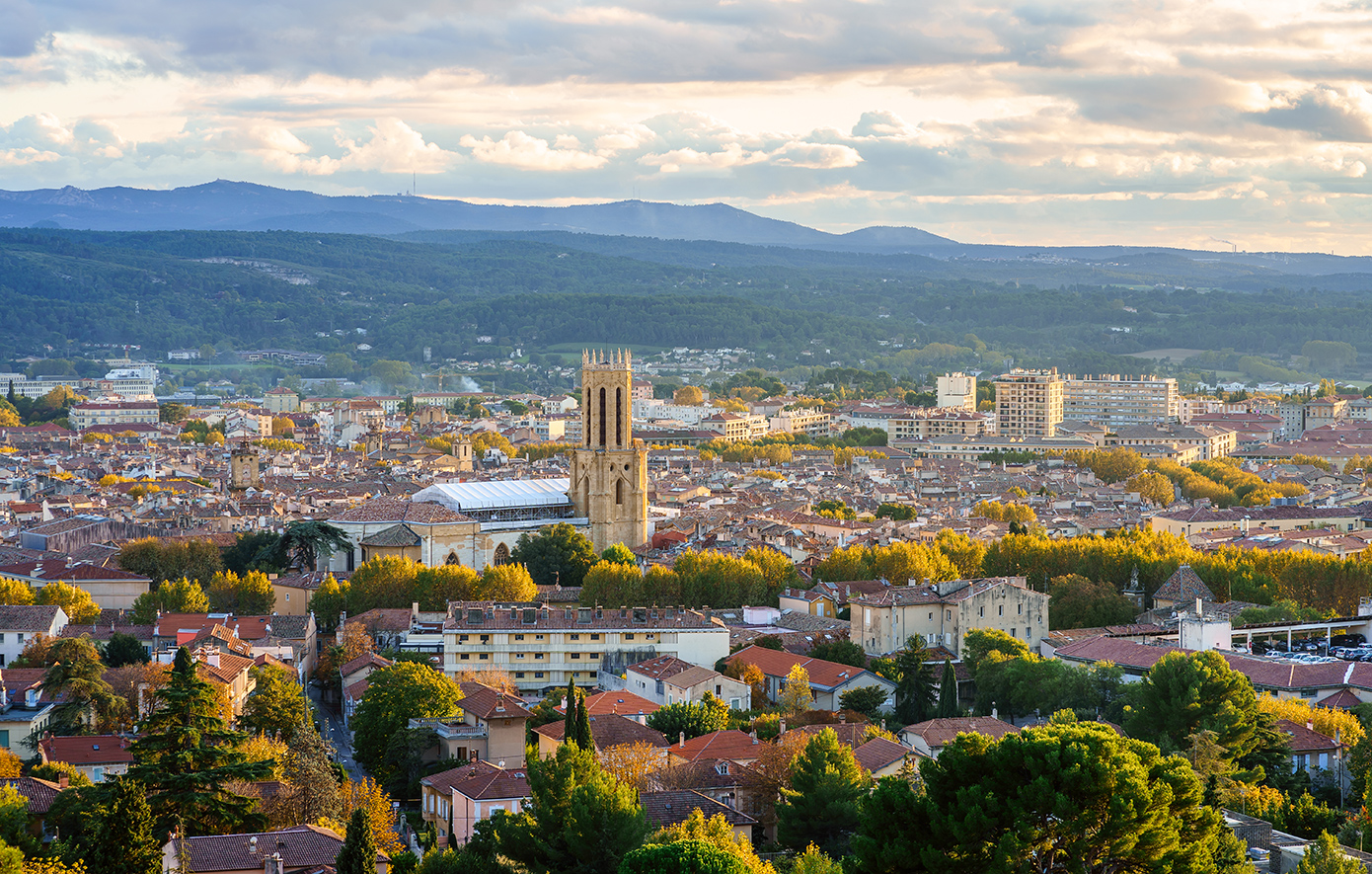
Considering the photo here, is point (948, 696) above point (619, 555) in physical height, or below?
above

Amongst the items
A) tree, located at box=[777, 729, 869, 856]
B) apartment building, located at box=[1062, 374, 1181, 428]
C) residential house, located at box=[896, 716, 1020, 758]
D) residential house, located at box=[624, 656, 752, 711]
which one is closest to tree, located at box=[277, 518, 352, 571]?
residential house, located at box=[624, 656, 752, 711]

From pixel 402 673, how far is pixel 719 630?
8179 mm

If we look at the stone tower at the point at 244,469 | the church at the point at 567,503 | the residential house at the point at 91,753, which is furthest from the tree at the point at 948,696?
the stone tower at the point at 244,469

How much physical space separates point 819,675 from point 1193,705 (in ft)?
27.5

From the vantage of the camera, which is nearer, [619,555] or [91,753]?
[91,753]

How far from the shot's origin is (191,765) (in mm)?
23672

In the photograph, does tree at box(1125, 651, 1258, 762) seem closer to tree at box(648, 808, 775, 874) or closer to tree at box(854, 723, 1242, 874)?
tree at box(648, 808, 775, 874)

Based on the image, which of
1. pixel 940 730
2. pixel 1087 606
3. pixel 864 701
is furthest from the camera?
pixel 1087 606

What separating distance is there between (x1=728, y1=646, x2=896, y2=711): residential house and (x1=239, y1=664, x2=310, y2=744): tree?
8808 mm

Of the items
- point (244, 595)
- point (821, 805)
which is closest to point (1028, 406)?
point (244, 595)

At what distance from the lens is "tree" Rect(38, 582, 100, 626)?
41094mm

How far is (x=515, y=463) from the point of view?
291 ft

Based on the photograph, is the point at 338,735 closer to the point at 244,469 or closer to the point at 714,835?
the point at 714,835

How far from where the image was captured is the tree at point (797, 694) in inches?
1308
